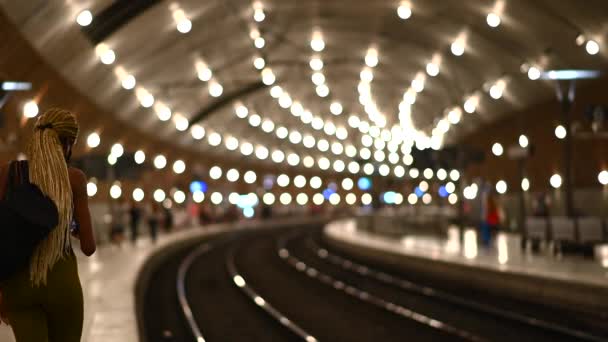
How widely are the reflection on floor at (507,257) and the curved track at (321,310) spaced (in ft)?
3.11

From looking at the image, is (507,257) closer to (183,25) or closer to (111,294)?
(111,294)

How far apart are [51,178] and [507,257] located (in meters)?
19.6

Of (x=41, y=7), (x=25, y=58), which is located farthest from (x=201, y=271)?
(x=41, y=7)

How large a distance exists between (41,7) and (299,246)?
81.5 feet

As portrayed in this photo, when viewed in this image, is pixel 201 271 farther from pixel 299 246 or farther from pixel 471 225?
pixel 471 225

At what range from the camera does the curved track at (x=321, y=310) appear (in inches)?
587

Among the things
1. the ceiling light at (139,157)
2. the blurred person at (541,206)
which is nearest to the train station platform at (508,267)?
the blurred person at (541,206)

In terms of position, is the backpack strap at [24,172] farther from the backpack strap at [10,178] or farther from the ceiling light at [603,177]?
the ceiling light at [603,177]

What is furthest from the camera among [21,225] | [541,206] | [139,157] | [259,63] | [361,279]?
[259,63]

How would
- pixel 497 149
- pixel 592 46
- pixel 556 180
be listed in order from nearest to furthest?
pixel 592 46, pixel 556 180, pixel 497 149

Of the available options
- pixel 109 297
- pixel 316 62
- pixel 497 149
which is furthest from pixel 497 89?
pixel 109 297

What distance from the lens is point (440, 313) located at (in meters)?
17.4

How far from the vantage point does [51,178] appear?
16.0ft

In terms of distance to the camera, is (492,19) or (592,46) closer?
(592,46)
